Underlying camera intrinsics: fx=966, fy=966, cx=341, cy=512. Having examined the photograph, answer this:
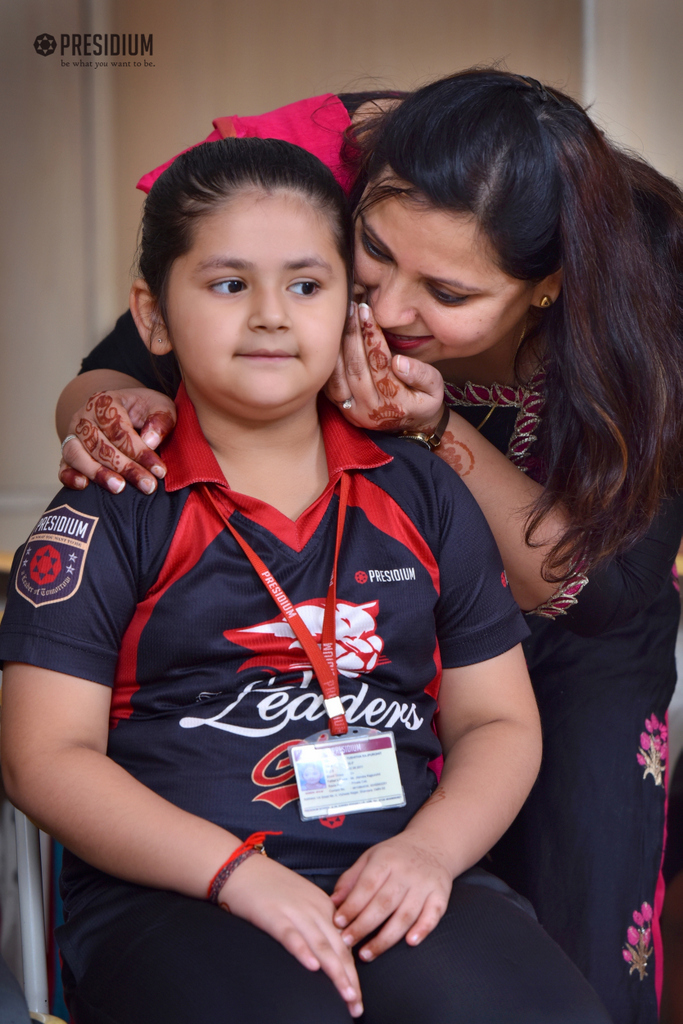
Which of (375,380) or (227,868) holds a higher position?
(375,380)

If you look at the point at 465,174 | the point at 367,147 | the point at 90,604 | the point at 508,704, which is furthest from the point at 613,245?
the point at 90,604

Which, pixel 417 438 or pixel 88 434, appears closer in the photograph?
pixel 88 434

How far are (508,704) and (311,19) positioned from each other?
2.38 meters

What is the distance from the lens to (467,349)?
4.32 ft

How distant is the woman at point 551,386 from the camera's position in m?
1.20

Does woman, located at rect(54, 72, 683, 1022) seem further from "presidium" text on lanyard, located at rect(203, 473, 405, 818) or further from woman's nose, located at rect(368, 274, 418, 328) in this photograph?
"presidium" text on lanyard, located at rect(203, 473, 405, 818)

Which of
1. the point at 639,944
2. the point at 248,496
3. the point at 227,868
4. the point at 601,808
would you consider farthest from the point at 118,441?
the point at 639,944

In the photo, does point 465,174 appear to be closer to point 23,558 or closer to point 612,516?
point 612,516

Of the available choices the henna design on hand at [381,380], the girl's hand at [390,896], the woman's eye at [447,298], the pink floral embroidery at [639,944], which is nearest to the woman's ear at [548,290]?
the woman's eye at [447,298]

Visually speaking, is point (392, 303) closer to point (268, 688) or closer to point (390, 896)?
point (268, 688)

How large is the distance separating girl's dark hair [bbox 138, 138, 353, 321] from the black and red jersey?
23 cm

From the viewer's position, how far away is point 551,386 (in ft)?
4.41

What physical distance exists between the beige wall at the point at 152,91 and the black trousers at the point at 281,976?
6.89 ft

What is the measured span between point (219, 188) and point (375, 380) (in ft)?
0.99
